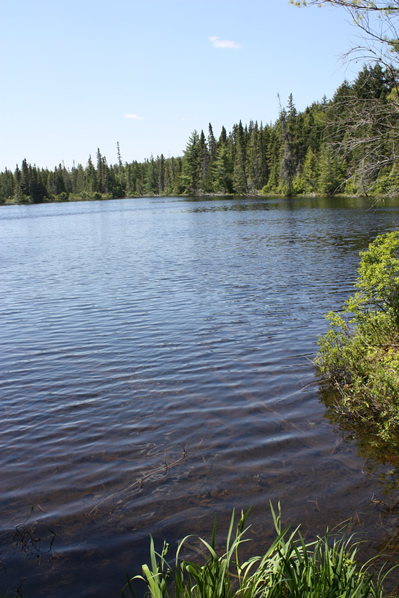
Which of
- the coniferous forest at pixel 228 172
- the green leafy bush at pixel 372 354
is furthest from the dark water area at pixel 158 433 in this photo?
the coniferous forest at pixel 228 172

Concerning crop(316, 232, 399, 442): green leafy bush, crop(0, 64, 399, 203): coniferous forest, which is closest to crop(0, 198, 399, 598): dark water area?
crop(316, 232, 399, 442): green leafy bush

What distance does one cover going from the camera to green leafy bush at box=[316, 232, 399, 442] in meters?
5.94

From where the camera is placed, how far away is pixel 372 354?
22.2 ft

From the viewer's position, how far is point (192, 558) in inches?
158

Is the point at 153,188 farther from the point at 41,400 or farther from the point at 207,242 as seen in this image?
the point at 41,400

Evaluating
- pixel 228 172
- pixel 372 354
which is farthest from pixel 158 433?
pixel 228 172

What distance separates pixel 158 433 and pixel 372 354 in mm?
3438

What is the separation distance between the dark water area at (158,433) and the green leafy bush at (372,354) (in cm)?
48

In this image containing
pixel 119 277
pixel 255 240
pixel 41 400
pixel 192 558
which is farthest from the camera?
pixel 255 240

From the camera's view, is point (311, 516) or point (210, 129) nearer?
point (311, 516)

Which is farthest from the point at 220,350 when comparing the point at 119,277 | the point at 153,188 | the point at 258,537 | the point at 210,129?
the point at 153,188

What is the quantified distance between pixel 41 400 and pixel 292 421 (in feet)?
14.0

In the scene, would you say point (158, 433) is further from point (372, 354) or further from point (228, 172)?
point (228, 172)

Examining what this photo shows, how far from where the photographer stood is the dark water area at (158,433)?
431 cm
